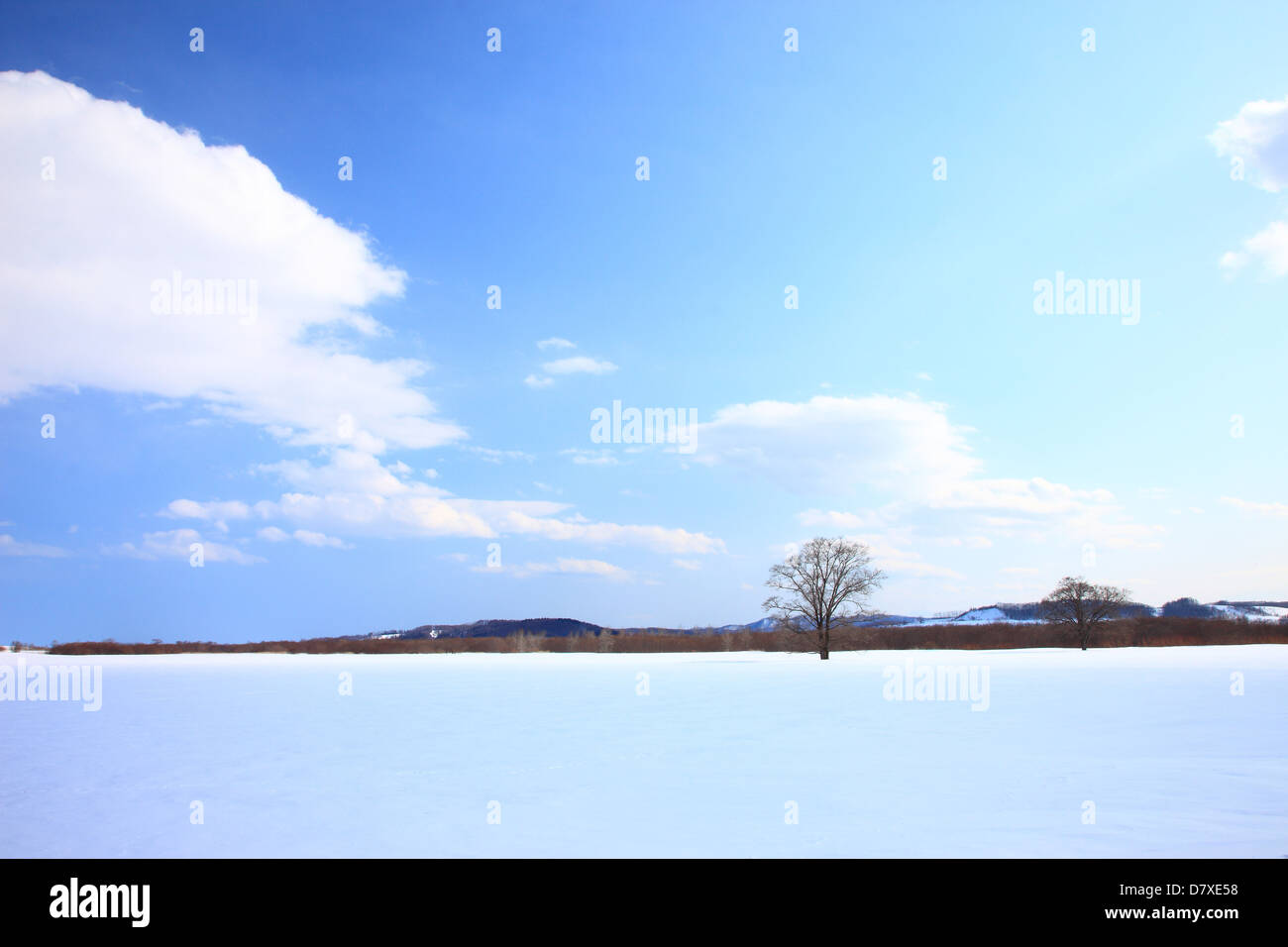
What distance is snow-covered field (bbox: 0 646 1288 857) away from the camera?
26.3 ft

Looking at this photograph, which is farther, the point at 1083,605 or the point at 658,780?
the point at 1083,605

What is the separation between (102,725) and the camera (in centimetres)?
1880

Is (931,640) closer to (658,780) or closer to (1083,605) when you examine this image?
(1083,605)

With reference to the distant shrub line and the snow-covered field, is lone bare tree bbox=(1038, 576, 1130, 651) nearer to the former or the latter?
the distant shrub line

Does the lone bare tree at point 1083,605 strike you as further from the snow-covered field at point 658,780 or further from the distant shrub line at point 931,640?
the snow-covered field at point 658,780

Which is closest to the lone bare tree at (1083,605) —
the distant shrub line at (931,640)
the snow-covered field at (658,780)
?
the distant shrub line at (931,640)

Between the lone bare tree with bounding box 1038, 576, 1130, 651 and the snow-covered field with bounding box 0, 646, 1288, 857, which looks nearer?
the snow-covered field with bounding box 0, 646, 1288, 857

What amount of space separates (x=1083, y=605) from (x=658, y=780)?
85896mm

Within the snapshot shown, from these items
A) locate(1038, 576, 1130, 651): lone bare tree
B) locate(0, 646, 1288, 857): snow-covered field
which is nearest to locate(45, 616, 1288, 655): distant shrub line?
locate(1038, 576, 1130, 651): lone bare tree

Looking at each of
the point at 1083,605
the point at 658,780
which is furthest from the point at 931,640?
the point at 658,780

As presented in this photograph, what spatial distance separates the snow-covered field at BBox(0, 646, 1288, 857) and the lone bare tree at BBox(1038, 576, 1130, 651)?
6691 centimetres

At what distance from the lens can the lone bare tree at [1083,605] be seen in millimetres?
80500

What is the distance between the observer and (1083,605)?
81.6m
